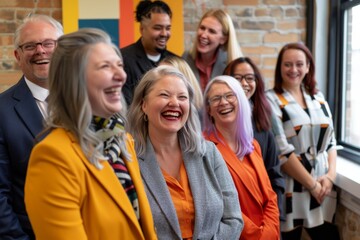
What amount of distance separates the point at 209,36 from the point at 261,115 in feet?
2.54

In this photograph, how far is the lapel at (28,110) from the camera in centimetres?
179

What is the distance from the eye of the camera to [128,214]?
52.4 inches

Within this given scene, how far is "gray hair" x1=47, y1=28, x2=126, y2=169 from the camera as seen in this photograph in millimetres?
1252

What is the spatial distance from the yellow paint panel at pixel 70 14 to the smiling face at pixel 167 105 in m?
1.80

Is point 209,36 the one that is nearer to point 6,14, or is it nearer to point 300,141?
point 300,141

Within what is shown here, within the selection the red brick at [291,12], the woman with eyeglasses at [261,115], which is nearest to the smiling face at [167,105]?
the woman with eyeglasses at [261,115]

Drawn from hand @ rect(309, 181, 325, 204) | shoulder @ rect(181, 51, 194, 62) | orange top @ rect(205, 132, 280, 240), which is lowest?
hand @ rect(309, 181, 325, 204)

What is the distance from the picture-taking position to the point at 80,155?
1.27 m

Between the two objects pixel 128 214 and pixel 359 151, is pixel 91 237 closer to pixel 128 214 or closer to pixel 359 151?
pixel 128 214

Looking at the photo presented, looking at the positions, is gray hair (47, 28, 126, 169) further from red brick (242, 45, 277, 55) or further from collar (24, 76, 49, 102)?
red brick (242, 45, 277, 55)

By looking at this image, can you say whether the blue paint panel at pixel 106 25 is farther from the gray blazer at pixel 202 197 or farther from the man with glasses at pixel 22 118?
the gray blazer at pixel 202 197

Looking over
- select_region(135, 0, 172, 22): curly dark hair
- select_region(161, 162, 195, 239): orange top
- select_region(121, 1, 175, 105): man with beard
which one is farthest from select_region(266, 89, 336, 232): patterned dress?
select_region(161, 162, 195, 239): orange top

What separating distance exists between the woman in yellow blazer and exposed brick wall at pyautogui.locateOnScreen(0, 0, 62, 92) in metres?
2.39

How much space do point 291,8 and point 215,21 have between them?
0.93 m
